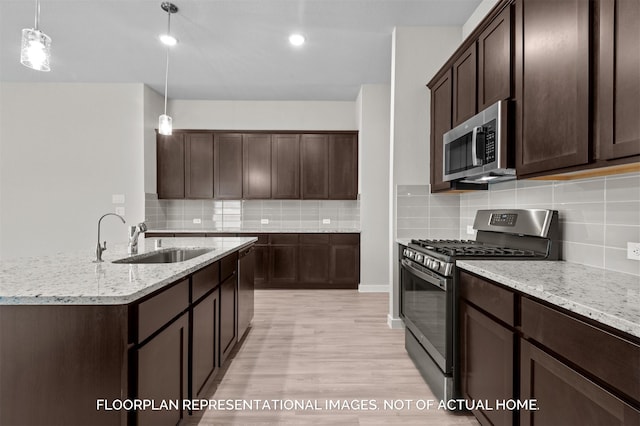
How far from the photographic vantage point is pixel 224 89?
5008 millimetres

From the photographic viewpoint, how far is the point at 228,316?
254cm

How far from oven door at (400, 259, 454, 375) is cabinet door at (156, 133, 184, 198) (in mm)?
3922

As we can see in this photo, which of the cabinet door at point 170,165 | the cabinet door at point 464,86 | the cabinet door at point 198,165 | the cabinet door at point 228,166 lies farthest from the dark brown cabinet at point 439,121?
the cabinet door at point 170,165

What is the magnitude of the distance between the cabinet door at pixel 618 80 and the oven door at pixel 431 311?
1.02 meters

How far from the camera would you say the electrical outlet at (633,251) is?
1.52 meters

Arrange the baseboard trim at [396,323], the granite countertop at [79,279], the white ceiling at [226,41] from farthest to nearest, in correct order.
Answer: the baseboard trim at [396,323] < the white ceiling at [226,41] < the granite countertop at [79,279]

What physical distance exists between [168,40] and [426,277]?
3.50 m

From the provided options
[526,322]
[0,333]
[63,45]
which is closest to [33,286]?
[0,333]

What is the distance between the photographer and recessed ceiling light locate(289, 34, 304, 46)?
3.49m

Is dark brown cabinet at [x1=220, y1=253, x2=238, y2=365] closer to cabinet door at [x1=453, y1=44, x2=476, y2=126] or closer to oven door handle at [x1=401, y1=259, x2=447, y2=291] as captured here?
oven door handle at [x1=401, y1=259, x2=447, y2=291]

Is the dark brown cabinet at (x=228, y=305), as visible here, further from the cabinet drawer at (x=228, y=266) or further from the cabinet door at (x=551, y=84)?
the cabinet door at (x=551, y=84)

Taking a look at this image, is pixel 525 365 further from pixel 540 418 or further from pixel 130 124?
pixel 130 124

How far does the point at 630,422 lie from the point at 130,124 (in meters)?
5.62

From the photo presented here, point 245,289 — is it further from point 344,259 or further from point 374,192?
point 374,192
